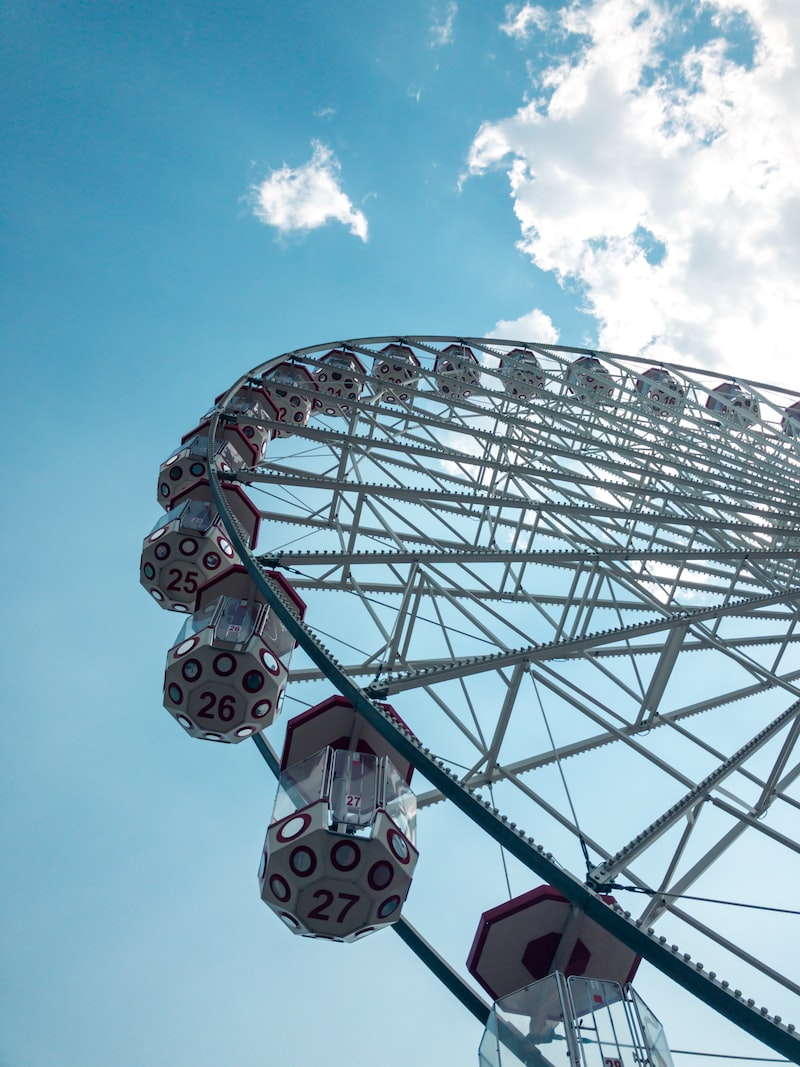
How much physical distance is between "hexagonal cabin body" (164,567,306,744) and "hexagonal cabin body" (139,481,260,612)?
2327 millimetres

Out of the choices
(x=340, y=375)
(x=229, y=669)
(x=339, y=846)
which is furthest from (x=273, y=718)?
(x=340, y=375)

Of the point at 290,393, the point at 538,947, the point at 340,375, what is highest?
the point at 340,375

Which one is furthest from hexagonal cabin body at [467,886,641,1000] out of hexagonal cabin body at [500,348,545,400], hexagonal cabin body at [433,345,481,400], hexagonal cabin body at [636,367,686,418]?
hexagonal cabin body at [636,367,686,418]

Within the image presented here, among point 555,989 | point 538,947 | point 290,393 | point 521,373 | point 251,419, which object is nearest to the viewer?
point 555,989

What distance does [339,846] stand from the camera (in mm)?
6527

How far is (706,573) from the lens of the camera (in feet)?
48.1

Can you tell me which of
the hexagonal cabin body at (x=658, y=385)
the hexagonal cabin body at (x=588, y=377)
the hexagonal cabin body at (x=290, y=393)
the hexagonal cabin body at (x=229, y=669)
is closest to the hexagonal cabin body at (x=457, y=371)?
the hexagonal cabin body at (x=588, y=377)

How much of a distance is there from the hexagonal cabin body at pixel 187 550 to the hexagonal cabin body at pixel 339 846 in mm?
5357

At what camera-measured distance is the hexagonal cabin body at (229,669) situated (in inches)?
362

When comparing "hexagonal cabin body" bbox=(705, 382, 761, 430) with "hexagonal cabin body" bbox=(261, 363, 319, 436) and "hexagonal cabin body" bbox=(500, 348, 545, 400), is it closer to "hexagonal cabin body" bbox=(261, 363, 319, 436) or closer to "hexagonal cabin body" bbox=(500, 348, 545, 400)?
"hexagonal cabin body" bbox=(500, 348, 545, 400)

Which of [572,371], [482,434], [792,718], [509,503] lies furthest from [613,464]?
[572,371]

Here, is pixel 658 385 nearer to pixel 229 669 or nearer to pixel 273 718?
pixel 273 718

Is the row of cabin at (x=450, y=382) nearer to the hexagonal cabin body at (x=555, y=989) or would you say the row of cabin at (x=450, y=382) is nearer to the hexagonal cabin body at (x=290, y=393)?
the hexagonal cabin body at (x=290, y=393)

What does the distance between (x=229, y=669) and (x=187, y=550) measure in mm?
3438
